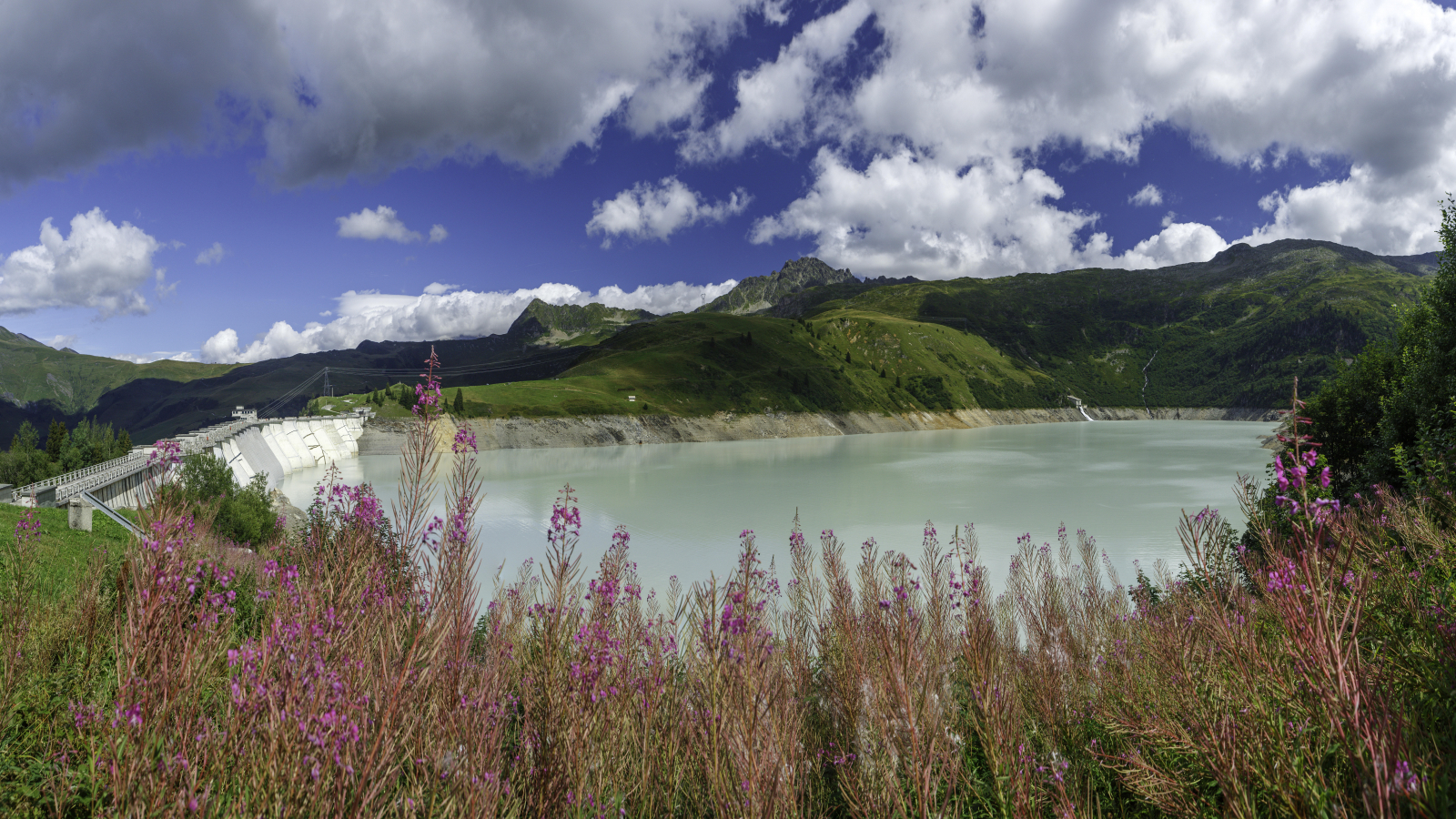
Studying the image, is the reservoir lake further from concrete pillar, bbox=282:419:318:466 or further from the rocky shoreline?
the rocky shoreline

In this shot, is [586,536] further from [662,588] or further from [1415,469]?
[1415,469]

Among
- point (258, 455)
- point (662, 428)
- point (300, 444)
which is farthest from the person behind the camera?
point (662, 428)

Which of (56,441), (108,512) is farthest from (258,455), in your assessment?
(108,512)

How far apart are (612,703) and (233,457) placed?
227 feet

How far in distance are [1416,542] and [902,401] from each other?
178679 mm

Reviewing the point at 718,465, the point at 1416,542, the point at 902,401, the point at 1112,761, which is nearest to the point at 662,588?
the point at 1112,761

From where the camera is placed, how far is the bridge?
26844 millimetres

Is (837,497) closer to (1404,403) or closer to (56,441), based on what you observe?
(1404,403)

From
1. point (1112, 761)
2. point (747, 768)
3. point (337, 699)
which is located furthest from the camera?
point (1112, 761)

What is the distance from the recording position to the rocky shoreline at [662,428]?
3999 inches

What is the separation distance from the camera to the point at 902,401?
598 feet

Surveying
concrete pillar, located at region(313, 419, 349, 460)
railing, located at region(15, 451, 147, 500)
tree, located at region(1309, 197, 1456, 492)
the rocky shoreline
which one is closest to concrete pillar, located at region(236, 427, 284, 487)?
concrete pillar, located at region(313, 419, 349, 460)

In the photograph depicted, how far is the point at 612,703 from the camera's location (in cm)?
496

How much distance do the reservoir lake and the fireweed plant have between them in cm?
398
